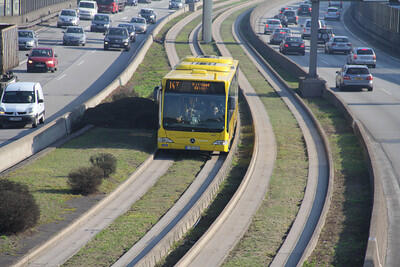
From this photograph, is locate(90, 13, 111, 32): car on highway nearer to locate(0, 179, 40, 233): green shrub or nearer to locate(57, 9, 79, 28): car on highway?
locate(57, 9, 79, 28): car on highway

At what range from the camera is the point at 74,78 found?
154ft

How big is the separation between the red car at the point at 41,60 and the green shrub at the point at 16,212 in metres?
33.5

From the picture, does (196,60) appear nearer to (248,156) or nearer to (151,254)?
(248,156)

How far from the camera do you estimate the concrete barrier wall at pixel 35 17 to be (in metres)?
71.7

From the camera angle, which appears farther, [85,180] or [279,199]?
[279,199]

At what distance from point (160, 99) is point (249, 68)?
3029 cm

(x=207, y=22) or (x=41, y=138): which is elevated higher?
(x=207, y=22)

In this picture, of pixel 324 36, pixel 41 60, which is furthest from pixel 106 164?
pixel 324 36

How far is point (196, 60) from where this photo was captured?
2827 centimetres

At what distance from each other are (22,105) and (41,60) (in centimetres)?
1796

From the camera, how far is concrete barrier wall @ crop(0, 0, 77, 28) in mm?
71688

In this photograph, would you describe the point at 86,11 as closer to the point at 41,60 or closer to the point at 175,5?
the point at 175,5

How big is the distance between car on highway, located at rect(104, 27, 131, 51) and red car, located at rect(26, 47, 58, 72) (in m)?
12.1

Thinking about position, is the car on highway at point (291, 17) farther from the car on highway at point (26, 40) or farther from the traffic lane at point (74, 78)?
the car on highway at point (26, 40)
